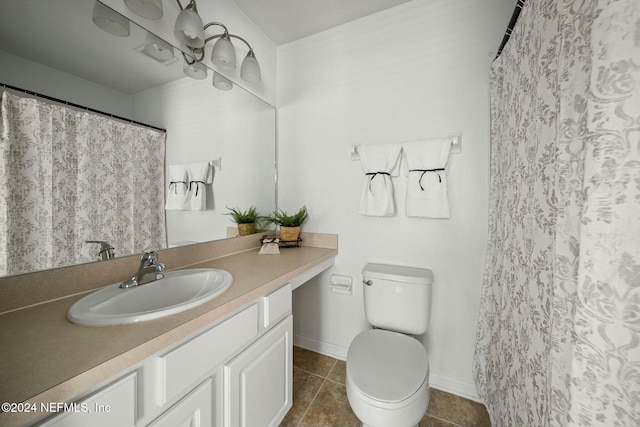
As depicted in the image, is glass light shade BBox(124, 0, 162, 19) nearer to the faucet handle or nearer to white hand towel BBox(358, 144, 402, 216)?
the faucet handle

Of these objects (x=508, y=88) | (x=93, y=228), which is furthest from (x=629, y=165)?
(x=93, y=228)

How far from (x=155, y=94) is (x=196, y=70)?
12.3 inches

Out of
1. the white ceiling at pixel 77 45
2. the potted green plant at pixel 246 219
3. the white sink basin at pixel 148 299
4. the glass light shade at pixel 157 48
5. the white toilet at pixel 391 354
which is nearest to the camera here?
the white sink basin at pixel 148 299

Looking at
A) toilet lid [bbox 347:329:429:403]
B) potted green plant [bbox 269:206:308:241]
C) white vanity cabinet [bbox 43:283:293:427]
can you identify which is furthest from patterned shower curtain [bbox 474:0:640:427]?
potted green plant [bbox 269:206:308:241]

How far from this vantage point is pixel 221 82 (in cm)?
143

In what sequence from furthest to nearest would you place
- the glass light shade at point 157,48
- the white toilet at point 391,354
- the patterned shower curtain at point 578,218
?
the glass light shade at point 157,48
the white toilet at point 391,354
the patterned shower curtain at point 578,218

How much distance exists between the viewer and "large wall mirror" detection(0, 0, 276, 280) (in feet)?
2.56

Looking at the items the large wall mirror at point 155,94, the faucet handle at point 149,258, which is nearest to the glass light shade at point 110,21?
the large wall mirror at point 155,94

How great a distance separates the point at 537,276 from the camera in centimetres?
70

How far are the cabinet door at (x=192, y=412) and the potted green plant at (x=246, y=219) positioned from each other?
1011 mm

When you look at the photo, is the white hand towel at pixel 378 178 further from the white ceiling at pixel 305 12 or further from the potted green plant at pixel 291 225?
the white ceiling at pixel 305 12

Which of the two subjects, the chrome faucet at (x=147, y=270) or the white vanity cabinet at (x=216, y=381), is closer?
the white vanity cabinet at (x=216, y=381)

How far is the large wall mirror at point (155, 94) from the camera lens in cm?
78

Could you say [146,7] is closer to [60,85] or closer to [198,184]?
[60,85]
